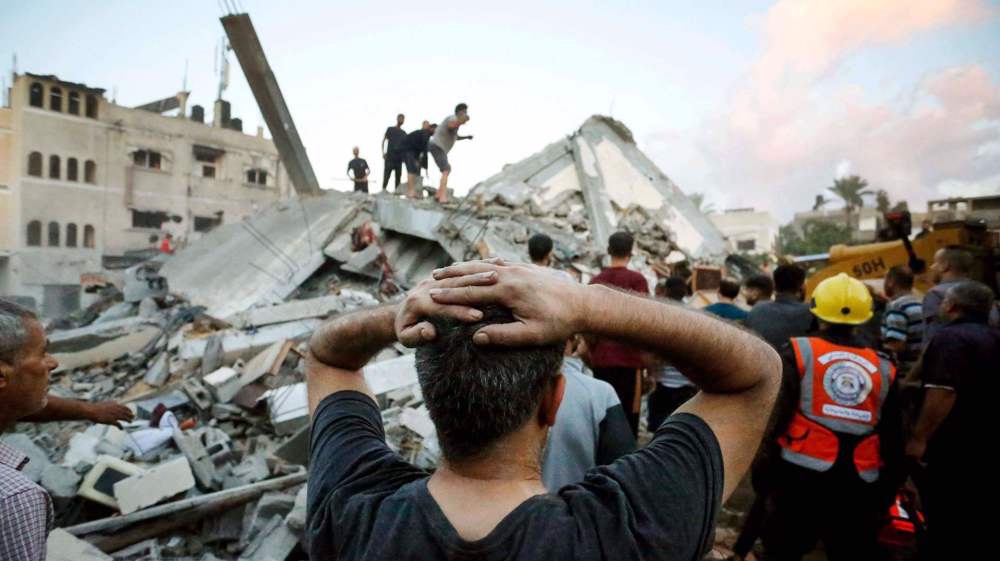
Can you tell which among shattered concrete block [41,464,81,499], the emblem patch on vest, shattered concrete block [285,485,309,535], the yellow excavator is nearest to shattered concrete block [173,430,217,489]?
shattered concrete block [41,464,81,499]

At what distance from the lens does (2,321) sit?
168cm

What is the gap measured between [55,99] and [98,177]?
3.40 meters

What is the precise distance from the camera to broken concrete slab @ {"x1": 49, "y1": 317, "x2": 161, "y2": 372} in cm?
777

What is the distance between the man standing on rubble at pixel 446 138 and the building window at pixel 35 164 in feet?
73.5

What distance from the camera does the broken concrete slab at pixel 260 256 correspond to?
9.44 m

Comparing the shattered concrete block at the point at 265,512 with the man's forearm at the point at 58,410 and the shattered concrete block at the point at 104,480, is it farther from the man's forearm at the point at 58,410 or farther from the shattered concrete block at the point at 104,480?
the man's forearm at the point at 58,410

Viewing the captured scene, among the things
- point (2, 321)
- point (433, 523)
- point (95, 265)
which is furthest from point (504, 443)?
point (95, 265)

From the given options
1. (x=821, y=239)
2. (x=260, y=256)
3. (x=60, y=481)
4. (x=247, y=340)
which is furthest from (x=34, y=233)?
(x=821, y=239)

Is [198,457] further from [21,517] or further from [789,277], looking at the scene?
[789,277]

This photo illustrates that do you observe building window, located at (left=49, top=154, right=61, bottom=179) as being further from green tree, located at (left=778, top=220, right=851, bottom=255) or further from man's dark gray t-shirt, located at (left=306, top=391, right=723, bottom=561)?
green tree, located at (left=778, top=220, right=851, bottom=255)

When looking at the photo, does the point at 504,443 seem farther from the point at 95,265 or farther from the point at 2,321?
the point at 95,265

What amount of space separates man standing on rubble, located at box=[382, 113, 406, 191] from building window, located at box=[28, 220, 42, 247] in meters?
20.8

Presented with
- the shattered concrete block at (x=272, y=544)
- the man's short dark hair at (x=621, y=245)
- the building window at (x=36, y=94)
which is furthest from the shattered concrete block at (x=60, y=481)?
the building window at (x=36, y=94)

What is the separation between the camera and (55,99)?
2400 centimetres
